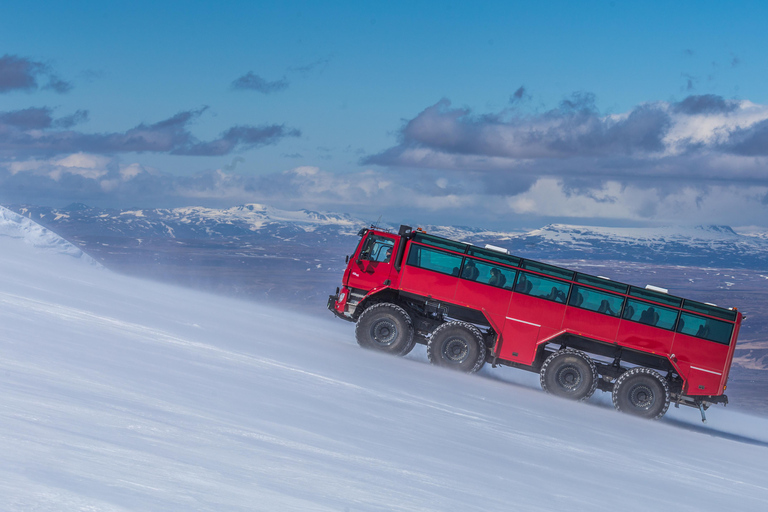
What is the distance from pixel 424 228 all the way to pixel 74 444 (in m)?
17.0

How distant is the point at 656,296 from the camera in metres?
20.6

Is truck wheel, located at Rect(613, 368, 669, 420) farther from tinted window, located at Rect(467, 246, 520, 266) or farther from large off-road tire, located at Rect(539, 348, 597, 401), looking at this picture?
tinted window, located at Rect(467, 246, 520, 266)

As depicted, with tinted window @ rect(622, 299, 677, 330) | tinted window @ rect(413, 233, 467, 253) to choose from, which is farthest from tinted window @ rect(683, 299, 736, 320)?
tinted window @ rect(413, 233, 467, 253)

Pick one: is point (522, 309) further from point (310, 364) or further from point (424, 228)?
point (310, 364)

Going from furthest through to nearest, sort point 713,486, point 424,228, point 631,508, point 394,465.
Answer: point 424,228 → point 713,486 → point 631,508 → point 394,465

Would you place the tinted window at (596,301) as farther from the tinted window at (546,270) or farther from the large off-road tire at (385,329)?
the large off-road tire at (385,329)

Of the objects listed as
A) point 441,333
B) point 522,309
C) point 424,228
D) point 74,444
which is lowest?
point 74,444

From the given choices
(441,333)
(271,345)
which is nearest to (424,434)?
(271,345)

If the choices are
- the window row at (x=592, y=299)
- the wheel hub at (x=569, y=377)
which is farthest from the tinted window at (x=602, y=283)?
the wheel hub at (x=569, y=377)

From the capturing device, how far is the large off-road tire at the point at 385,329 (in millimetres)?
20688

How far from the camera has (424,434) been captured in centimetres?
933

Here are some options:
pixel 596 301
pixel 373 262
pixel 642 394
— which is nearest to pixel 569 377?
pixel 642 394

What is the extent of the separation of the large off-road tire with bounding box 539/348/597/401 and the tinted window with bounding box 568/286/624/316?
1376 millimetres

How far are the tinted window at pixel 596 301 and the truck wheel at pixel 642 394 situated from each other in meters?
1.91
